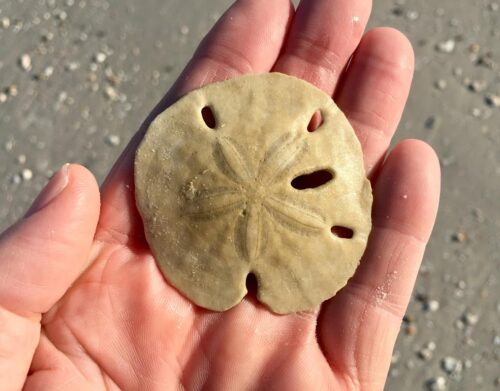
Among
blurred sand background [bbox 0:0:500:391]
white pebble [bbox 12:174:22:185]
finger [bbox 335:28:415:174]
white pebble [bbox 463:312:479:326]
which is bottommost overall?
white pebble [bbox 463:312:479:326]

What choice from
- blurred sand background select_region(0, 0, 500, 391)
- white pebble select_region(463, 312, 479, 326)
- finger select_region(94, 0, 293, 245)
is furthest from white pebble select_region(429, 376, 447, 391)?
finger select_region(94, 0, 293, 245)

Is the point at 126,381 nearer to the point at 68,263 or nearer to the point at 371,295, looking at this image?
the point at 68,263

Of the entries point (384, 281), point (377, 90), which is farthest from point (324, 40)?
point (384, 281)

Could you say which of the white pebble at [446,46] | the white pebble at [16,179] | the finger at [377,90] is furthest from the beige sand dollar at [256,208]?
the white pebble at [446,46]

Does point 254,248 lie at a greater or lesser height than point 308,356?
greater

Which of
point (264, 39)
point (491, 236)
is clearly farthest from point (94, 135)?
point (491, 236)

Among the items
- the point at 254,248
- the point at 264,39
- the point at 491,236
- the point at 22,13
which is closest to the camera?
the point at 254,248

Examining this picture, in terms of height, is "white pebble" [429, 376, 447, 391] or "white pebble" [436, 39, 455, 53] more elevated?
"white pebble" [436, 39, 455, 53]

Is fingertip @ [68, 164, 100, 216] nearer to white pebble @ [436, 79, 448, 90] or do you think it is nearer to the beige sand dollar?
the beige sand dollar

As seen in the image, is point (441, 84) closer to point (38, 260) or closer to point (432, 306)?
point (432, 306)
